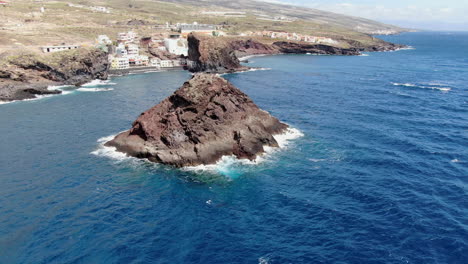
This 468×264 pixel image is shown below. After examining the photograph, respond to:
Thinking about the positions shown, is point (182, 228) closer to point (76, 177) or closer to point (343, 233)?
point (343, 233)

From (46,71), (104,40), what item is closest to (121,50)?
(104,40)

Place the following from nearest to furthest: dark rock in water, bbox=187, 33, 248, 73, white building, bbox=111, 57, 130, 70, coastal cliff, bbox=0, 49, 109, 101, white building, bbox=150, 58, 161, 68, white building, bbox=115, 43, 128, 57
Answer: coastal cliff, bbox=0, 49, 109, 101, white building, bbox=111, 57, 130, 70, dark rock in water, bbox=187, 33, 248, 73, white building, bbox=115, 43, 128, 57, white building, bbox=150, 58, 161, 68

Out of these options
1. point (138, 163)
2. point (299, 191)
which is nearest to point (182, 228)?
point (299, 191)

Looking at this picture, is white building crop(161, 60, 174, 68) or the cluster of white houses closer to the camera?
the cluster of white houses

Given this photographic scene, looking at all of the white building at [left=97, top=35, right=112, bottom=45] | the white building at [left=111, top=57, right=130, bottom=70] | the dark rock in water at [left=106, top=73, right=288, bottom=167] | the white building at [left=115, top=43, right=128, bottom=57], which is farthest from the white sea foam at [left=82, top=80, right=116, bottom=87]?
the dark rock in water at [left=106, top=73, right=288, bottom=167]

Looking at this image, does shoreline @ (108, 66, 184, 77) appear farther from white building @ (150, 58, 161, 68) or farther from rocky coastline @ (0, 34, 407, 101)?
white building @ (150, 58, 161, 68)

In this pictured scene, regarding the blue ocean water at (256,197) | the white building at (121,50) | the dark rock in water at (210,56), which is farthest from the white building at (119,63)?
the blue ocean water at (256,197)

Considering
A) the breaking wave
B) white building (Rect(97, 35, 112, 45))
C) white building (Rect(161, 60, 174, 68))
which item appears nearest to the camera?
the breaking wave

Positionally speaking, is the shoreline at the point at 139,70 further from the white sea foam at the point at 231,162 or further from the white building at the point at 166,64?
the white sea foam at the point at 231,162
